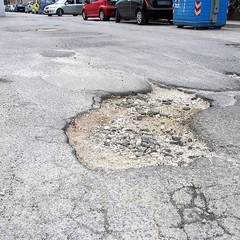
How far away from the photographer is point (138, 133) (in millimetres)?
3643

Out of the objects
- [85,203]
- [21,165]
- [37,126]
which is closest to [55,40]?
[37,126]

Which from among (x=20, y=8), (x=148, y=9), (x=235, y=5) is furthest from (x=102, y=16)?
(x=20, y=8)

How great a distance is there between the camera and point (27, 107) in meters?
4.34

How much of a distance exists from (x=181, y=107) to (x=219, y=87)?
1.33 metres

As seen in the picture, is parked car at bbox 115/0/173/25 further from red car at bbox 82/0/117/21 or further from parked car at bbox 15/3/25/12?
parked car at bbox 15/3/25/12

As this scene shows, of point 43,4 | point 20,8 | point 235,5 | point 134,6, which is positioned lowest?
point 20,8

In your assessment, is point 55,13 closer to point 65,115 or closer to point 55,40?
point 55,40

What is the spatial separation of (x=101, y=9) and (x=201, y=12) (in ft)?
29.9

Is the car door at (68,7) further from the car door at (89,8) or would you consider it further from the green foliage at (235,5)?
the green foliage at (235,5)

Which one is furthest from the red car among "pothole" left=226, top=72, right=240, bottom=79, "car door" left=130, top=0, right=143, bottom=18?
"pothole" left=226, top=72, right=240, bottom=79

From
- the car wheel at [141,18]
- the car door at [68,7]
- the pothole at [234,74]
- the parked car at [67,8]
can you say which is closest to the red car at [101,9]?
the car wheel at [141,18]

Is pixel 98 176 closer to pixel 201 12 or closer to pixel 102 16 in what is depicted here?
pixel 201 12

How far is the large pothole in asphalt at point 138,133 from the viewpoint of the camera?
308 centimetres

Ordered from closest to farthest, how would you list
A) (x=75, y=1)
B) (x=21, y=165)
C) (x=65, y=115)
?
(x=21, y=165) → (x=65, y=115) → (x=75, y=1)
